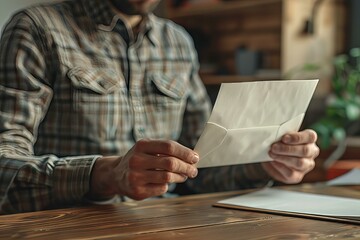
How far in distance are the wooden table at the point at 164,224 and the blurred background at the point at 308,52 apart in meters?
1.25

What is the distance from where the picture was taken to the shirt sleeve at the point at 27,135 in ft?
3.93

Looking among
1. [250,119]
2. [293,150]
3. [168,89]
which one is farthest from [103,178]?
[168,89]

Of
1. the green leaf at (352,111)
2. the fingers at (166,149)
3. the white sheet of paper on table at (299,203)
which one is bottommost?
the white sheet of paper on table at (299,203)

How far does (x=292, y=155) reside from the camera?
1299 millimetres

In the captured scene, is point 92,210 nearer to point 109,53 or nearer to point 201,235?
point 201,235

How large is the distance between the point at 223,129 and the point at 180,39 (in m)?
0.68

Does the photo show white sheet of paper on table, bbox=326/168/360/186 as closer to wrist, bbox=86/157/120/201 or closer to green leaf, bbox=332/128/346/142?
wrist, bbox=86/157/120/201

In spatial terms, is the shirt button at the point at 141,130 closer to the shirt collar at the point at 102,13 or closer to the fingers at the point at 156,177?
the shirt collar at the point at 102,13

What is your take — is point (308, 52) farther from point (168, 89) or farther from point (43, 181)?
point (43, 181)

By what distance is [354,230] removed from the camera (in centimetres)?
96

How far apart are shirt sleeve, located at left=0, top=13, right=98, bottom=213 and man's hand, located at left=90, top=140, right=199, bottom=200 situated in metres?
0.12

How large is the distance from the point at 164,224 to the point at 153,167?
111 mm

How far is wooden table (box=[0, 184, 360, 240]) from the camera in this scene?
0.92 meters

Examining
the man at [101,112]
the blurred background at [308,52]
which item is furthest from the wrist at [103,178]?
the blurred background at [308,52]
